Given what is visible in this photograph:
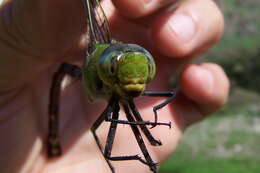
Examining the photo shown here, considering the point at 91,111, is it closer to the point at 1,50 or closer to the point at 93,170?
the point at 93,170

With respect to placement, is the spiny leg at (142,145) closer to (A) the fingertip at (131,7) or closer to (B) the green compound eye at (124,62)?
(B) the green compound eye at (124,62)

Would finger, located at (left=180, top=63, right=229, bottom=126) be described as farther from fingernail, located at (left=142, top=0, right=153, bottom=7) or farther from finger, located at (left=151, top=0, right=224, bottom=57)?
fingernail, located at (left=142, top=0, right=153, bottom=7)

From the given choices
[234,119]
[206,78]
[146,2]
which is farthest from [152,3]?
[234,119]

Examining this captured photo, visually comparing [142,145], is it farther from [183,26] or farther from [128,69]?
[183,26]

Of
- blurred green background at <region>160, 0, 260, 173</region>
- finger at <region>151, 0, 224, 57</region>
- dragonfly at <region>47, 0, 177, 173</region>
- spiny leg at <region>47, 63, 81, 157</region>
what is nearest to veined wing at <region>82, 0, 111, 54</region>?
dragonfly at <region>47, 0, 177, 173</region>

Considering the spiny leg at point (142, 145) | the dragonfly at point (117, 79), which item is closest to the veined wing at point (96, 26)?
the dragonfly at point (117, 79)

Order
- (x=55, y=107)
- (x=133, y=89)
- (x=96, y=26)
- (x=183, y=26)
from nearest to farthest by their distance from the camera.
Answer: (x=133, y=89) < (x=96, y=26) < (x=55, y=107) < (x=183, y=26)

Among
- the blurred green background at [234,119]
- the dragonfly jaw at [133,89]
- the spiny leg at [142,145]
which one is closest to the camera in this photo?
the dragonfly jaw at [133,89]
